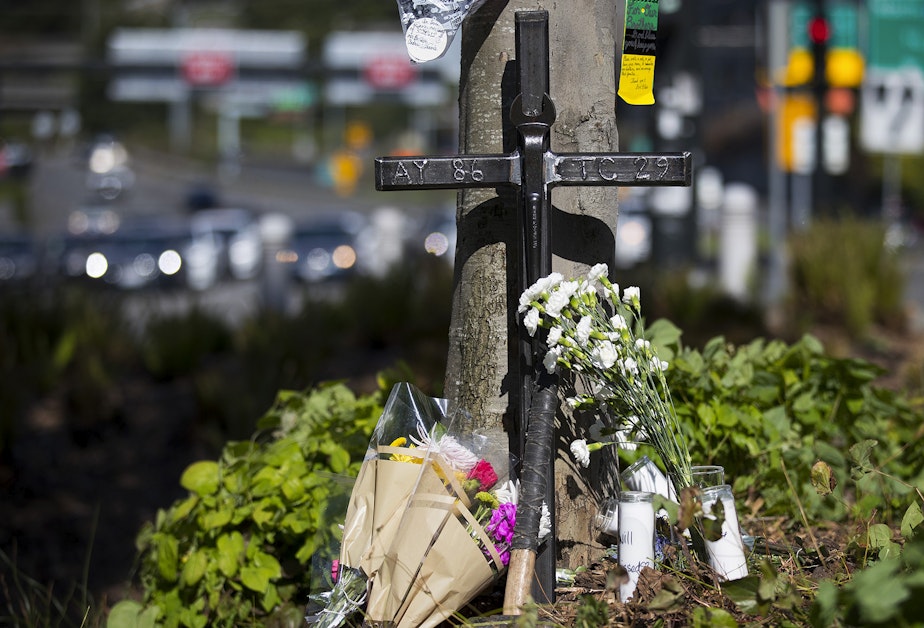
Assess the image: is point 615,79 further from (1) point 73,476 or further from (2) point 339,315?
(2) point 339,315

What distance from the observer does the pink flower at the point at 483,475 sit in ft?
8.34

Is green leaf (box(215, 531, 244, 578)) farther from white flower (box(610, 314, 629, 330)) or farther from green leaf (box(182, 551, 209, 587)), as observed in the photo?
white flower (box(610, 314, 629, 330))

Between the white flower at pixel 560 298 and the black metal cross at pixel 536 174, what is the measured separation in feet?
0.63

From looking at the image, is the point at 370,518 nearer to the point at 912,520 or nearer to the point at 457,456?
the point at 457,456

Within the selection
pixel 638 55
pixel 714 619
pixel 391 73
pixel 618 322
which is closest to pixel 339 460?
pixel 618 322

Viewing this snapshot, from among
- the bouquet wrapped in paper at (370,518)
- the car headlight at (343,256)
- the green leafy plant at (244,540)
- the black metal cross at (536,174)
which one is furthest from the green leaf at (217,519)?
the car headlight at (343,256)

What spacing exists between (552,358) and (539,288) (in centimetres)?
18

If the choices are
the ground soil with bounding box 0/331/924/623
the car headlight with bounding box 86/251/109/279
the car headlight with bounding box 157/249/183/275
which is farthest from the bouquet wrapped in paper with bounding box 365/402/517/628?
the car headlight with bounding box 157/249/183/275

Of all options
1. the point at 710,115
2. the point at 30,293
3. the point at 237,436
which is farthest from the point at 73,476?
the point at 710,115

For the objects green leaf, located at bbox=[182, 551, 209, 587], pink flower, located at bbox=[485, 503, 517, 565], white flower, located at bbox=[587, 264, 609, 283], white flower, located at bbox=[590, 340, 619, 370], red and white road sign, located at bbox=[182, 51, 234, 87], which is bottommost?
Answer: green leaf, located at bbox=[182, 551, 209, 587]

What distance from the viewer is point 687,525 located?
2.15m

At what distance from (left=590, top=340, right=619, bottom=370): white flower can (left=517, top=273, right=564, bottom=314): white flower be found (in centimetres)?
18

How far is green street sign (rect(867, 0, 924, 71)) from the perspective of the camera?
52.2 feet

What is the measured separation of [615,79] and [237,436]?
11.3 feet
